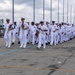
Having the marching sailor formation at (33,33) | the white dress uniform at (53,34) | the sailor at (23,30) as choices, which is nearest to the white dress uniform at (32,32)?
the marching sailor formation at (33,33)

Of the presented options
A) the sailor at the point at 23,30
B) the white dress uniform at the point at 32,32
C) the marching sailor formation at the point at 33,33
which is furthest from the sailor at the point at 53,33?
the sailor at the point at 23,30

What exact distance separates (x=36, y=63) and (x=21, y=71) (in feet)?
6.37

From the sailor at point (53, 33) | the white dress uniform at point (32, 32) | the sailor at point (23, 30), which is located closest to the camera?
the sailor at point (23, 30)

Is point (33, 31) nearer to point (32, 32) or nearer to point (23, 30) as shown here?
point (32, 32)

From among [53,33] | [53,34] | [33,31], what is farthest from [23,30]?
[53,34]

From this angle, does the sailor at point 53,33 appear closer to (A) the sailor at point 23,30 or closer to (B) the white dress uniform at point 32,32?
(B) the white dress uniform at point 32,32

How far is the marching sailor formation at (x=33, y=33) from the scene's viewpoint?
18.3 meters

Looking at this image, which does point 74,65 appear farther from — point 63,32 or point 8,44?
point 63,32

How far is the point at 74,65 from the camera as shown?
421 inches

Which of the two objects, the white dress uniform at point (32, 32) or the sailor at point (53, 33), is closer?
the sailor at point (53, 33)

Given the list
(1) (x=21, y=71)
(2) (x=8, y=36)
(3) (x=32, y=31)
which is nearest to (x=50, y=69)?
(1) (x=21, y=71)

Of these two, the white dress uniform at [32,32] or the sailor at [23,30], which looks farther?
the white dress uniform at [32,32]

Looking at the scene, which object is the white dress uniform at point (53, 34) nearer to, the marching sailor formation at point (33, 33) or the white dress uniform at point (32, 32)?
the marching sailor formation at point (33, 33)

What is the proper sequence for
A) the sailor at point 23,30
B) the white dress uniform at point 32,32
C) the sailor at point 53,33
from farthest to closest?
1. the white dress uniform at point 32,32
2. the sailor at point 53,33
3. the sailor at point 23,30
